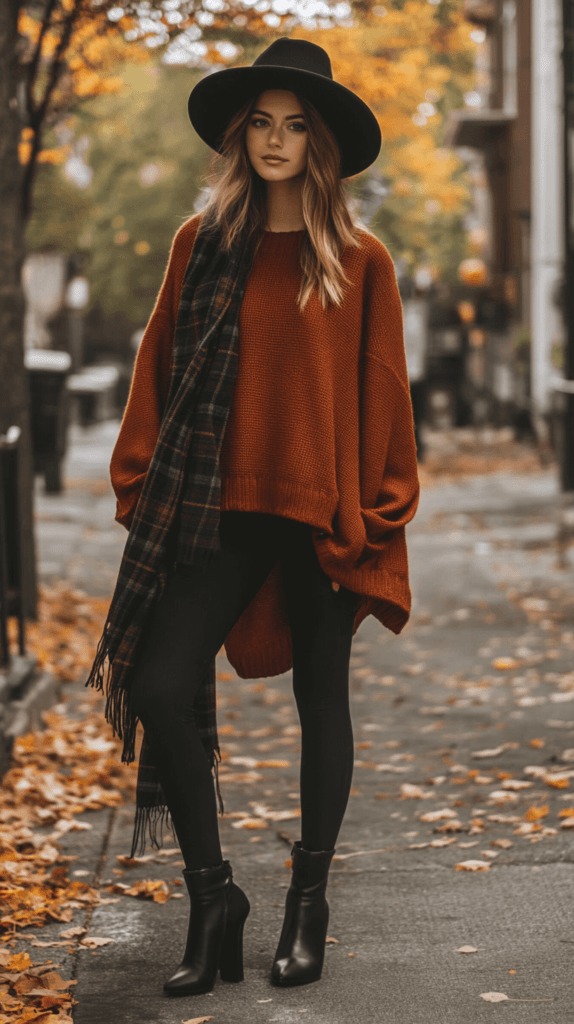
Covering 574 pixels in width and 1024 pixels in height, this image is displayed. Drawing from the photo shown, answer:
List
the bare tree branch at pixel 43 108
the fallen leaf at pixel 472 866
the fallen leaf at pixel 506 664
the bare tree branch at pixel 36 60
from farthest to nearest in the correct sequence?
the bare tree branch at pixel 43 108 < the bare tree branch at pixel 36 60 < the fallen leaf at pixel 506 664 < the fallen leaf at pixel 472 866

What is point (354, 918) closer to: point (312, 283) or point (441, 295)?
point (312, 283)

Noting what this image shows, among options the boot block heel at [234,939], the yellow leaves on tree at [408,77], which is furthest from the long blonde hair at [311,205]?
the yellow leaves on tree at [408,77]

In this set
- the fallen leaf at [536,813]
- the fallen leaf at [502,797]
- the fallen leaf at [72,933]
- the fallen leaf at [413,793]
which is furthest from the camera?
the fallen leaf at [413,793]

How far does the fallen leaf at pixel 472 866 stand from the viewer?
3.88 metres

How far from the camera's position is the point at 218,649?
117 inches

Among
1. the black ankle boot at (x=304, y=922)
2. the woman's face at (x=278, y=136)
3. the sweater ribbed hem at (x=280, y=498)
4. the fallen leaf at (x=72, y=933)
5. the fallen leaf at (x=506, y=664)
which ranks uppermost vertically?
the woman's face at (x=278, y=136)

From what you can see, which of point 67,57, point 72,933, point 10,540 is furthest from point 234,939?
point 67,57

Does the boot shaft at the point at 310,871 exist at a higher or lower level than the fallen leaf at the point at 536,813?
higher

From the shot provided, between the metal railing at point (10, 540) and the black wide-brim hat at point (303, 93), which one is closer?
the black wide-brim hat at point (303, 93)

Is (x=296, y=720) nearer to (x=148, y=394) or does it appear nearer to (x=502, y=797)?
(x=502, y=797)

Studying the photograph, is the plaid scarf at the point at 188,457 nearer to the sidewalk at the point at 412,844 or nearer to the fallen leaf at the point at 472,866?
the sidewalk at the point at 412,844

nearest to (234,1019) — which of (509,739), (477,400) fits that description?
(509,739)

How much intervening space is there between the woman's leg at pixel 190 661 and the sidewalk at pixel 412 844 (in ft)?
1.39

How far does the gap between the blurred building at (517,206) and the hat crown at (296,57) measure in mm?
12763
